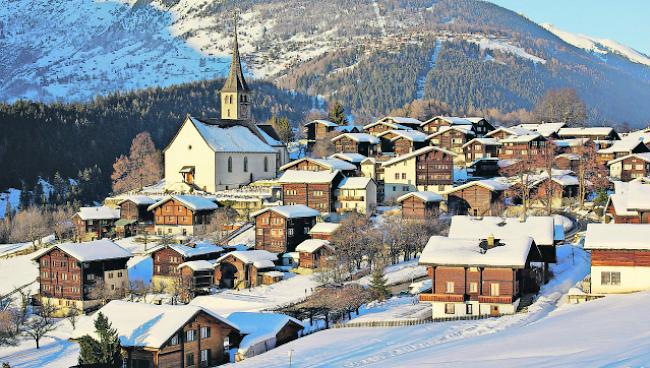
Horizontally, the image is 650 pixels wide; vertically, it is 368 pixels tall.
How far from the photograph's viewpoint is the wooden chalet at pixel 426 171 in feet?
223

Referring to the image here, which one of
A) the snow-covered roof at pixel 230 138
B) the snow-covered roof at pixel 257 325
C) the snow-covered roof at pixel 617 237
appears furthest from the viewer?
the snow-covered roof at pixel 230 138

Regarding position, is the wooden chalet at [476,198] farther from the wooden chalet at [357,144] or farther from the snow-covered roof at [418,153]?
the wooden chalet at [357,144]

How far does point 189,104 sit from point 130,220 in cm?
8076

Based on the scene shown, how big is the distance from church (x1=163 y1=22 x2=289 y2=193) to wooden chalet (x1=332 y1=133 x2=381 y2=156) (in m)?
6.06

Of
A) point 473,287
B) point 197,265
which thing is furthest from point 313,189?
point 473,287

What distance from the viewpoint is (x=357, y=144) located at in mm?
83625

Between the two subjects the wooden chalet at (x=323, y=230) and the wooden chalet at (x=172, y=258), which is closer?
the wooden chalet at (x=172, y=258)

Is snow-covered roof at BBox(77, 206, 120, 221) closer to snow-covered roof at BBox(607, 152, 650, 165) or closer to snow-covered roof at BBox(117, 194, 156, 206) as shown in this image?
snow-covered roof at BBox(117, 194, 156, 206)

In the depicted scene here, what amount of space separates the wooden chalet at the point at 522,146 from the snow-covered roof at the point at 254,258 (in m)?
31.6

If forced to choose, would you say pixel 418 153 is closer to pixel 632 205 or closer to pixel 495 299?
pixel 632 205

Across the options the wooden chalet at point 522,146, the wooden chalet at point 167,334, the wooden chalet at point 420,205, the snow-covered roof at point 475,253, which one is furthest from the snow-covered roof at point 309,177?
the wooden chalet at point 167,334

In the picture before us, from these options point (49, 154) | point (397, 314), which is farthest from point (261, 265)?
point (49, 154)

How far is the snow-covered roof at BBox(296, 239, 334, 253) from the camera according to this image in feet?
178

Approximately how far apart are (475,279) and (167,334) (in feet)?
44.1
